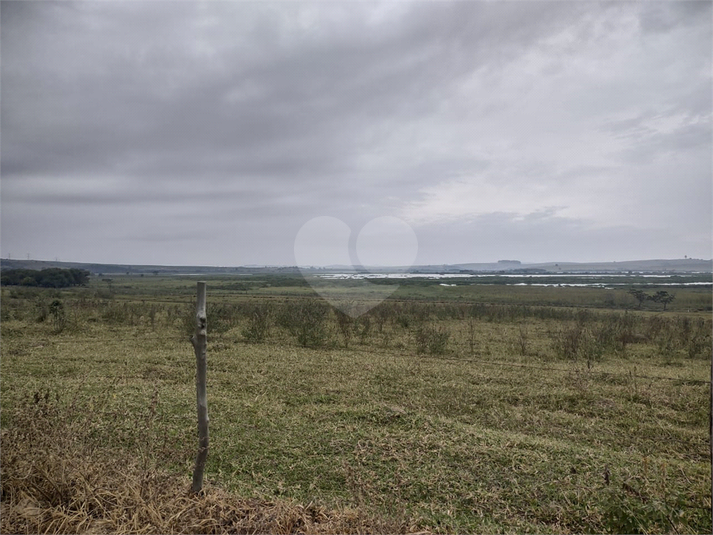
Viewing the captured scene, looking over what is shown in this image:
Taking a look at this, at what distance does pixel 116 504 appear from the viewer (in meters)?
3.59

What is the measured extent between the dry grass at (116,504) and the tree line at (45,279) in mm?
59649

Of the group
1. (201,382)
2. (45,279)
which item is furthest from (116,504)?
(45,279)

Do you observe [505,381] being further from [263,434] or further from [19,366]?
[19,366]

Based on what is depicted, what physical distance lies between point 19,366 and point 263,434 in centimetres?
739

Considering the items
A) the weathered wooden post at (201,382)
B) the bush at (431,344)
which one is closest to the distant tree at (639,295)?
the bush at (431,344)

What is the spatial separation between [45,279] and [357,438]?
2454 inches

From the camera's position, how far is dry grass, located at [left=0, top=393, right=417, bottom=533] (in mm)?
3387

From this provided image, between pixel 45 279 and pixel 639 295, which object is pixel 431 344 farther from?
pixel 45 279

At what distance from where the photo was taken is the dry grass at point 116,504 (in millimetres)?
3387

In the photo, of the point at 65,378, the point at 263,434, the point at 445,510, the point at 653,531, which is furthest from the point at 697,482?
the point at 65,378

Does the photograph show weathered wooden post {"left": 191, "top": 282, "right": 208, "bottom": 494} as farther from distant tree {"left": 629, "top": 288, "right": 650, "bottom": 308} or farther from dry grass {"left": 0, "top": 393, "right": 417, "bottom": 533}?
distant tree {"left": 629, "top": 288, "right": 650, "bottom": 308}

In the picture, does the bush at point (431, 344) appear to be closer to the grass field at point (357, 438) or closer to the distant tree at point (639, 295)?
the grass field at point (357, 438)

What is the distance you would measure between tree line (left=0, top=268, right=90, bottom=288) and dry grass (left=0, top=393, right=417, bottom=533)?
196 feet

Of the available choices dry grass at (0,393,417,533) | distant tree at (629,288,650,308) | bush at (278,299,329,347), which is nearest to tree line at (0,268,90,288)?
bush at (278,299,329,347)
